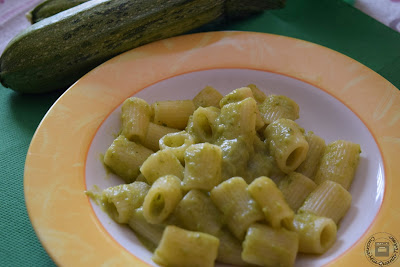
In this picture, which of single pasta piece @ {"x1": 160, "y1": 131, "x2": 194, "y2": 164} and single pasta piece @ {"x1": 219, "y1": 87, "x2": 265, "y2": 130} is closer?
single pasta piece @ {"x1": 160, "y1": 131, "x2": 194, "y2": 164}

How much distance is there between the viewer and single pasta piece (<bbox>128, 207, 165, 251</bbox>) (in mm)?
1832

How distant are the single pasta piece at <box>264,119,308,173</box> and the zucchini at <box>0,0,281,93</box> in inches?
41.9

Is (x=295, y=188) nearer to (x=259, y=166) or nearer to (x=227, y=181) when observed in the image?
(x=259, y=166)

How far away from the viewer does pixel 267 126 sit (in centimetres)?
222

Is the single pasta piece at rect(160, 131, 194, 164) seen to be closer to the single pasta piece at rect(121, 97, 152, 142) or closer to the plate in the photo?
the single pasta piece at rect(121, 97, 152, 142)

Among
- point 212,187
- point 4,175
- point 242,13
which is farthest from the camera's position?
point 242,13

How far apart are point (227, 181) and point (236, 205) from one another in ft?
0.36

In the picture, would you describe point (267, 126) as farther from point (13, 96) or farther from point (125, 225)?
point (13, 96)

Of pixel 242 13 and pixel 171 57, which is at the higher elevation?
pixel 242 13

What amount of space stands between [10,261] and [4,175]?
1.78 feet

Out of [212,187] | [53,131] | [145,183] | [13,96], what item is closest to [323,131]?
[212,187]

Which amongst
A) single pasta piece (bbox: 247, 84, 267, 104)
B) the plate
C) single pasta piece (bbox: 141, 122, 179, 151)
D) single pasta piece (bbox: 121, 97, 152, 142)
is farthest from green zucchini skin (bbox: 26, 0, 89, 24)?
single pasta piece (bbox: 247, 84, 267, 104)

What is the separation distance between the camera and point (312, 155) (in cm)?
217

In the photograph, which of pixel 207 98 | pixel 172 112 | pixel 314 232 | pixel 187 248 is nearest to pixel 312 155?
pixel 314 232
